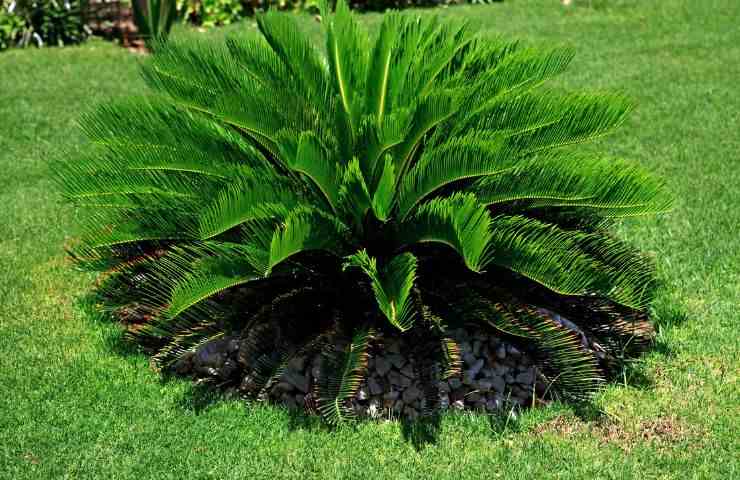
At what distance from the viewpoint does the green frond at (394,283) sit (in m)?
4.41

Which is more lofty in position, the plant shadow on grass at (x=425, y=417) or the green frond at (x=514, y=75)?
the green frond at (x=514, y=75)

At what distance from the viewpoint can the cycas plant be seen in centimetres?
464

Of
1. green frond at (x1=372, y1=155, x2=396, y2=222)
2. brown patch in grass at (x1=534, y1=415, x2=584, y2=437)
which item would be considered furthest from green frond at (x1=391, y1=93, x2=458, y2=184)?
brown patch in grass at (x1=534, y1=415, x2=584, y2=437)

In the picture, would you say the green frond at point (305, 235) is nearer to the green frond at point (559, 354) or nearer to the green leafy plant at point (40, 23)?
the green frond at point (559, 354)

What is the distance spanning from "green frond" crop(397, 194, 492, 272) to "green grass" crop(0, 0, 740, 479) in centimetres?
78

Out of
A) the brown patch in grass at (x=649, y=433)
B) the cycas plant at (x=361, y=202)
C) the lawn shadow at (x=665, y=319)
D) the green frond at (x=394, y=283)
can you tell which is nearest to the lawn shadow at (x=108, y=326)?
the cycas plant at (x=361, y=202)

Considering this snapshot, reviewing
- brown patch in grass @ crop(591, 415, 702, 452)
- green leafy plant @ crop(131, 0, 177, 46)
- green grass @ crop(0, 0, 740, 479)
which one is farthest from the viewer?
green leafy plant @ crop(131, 0, 177, 46)

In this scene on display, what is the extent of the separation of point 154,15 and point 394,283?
3.54 metres

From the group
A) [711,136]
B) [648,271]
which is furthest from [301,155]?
[711,136]

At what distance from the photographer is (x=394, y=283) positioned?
15.1ft

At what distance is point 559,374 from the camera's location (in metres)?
4.80

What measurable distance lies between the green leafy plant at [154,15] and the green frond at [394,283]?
10.5ft

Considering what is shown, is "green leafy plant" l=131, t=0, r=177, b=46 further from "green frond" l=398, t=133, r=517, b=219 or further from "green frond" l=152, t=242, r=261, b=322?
"green frond" l=398, t=133, r=517, b=219

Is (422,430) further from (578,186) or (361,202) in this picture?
(578,186)
